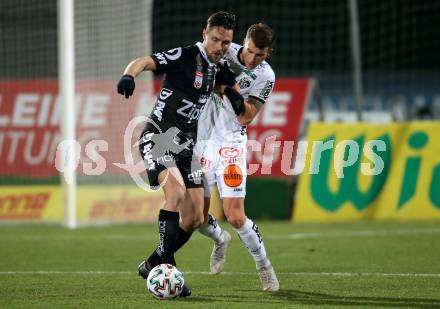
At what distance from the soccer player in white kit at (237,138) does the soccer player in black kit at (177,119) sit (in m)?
0.26

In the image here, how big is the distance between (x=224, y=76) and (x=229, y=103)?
0.77 m

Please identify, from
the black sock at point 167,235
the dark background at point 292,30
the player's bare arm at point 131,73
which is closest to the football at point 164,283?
the black sock at point 167,235

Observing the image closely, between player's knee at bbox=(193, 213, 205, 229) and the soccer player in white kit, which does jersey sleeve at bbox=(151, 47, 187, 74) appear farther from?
player's knee at bbox=(193, 213, 205, 229)

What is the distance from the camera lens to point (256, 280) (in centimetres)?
826

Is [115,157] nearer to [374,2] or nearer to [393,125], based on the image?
[393,125]

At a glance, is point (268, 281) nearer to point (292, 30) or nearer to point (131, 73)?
point (131, 73)

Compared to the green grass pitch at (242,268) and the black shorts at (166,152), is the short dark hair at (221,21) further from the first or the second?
the green grass pitch at (242,268)

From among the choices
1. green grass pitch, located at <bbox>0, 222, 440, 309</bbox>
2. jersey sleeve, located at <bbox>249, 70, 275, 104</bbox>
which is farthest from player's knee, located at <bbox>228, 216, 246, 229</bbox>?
jersey sleeve, located at <bbox>249, 70, 275, 104</bbox>

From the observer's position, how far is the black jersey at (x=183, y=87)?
7613 millimetres

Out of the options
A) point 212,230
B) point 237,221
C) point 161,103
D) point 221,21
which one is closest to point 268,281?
point 237,221

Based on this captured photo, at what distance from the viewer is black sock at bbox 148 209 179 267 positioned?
23.7ft

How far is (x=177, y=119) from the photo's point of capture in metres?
7.65

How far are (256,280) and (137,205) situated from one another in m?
7.14

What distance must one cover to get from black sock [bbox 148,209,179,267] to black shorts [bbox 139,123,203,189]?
1.00ft
